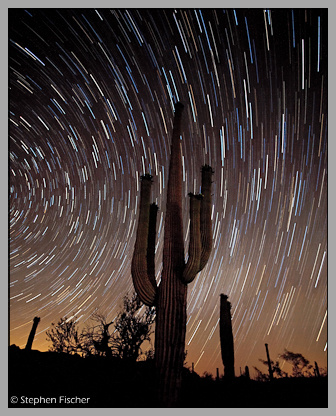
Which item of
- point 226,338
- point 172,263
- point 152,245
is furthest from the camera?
point 226,338

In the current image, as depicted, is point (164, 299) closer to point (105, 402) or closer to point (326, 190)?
point (105, 402)

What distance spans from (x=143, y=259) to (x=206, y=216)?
186cm

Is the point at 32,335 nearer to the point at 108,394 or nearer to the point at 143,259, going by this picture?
the point at 108,394

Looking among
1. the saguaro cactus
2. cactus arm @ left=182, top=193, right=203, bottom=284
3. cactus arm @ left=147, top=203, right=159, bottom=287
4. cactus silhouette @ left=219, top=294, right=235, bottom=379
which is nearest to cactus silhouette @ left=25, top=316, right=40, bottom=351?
cactus silhouette @ left=219, top=294, right=235, bottom=379

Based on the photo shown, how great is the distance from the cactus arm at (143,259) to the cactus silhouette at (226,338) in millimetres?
5427

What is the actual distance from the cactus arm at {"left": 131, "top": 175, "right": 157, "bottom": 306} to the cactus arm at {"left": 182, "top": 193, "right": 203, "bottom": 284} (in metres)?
0.74

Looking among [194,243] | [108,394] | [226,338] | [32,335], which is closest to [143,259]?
[194,243]

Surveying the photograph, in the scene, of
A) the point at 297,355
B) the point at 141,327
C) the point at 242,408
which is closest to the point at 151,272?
the point at 242,408

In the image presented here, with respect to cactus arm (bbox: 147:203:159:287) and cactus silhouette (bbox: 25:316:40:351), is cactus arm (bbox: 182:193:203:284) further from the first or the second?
cactus silhouette (bbox: 25:316:40:351)

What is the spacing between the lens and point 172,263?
558 cm

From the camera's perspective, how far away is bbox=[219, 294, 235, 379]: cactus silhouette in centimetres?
948

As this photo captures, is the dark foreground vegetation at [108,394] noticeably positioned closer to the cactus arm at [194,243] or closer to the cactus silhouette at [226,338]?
the cactus arm at [194,243]

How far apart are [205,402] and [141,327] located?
5.59 m

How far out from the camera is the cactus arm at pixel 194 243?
5.43m
